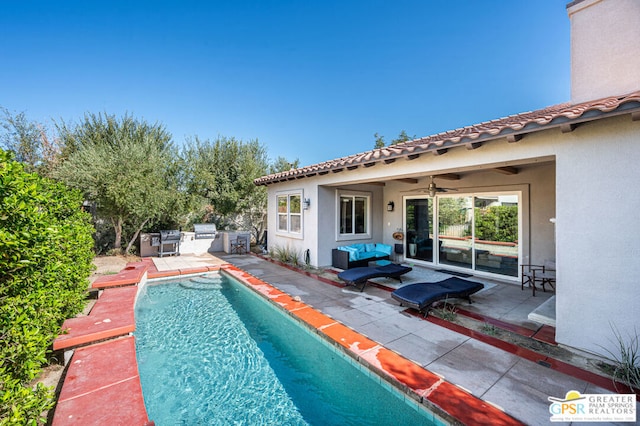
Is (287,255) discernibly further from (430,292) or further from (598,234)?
(598,234)

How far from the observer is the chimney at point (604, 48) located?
209 inches

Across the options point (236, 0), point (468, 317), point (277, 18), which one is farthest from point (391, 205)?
point (236, 0)

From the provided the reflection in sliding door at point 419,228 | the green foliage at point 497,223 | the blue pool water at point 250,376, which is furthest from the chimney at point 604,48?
the blue pool water at point 250,376

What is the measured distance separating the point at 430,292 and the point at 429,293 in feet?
0.24

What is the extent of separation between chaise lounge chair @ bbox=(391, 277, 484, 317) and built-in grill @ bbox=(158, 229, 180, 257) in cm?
1271

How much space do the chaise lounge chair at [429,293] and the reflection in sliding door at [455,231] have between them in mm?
3392

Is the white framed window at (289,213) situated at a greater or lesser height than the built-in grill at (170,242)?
greater

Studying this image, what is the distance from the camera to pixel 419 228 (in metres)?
11.5

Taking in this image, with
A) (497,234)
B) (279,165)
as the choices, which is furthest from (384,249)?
(279,165)

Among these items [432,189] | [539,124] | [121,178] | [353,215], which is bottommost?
[353,215]

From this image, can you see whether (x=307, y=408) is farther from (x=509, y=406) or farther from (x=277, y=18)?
(x=277, y=18)

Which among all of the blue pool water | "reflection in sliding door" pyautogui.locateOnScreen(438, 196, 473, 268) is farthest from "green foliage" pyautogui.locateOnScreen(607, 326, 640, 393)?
"reflection in sliding door" pyautogui.locateOnScreen(438, 196, 473, 268)

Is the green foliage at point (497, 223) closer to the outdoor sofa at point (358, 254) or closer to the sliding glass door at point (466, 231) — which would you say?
the sliding glass door at point (466, 231)

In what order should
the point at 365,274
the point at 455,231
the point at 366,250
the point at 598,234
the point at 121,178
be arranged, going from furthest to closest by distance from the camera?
1. the point at 121,178
2. the point at 366,250
3. the point at 455,231
4. the point at 365,274
5. the point at 598,234
